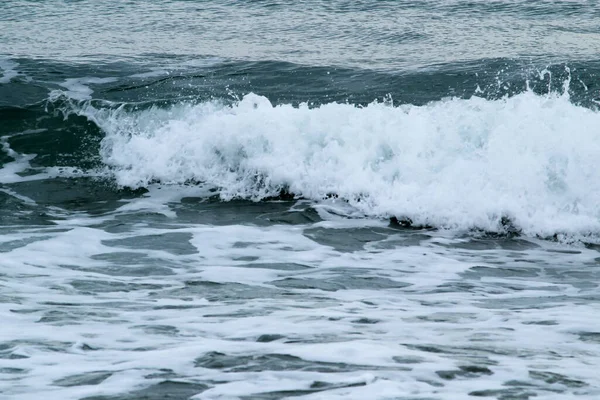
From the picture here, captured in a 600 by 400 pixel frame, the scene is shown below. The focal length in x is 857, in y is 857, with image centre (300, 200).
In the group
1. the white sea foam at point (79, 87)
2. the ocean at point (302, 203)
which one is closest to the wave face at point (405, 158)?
the ocean at point (302, 203)

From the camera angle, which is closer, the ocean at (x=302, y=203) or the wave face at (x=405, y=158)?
Answer: the ocean at (x=302, y=203)

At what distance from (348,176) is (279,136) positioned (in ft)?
3.32

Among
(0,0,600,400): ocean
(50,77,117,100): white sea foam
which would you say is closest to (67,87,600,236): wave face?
(0,0,600,400): ocean

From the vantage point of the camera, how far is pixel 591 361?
3.92 metres

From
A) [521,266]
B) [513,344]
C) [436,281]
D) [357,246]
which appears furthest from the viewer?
[357,246]

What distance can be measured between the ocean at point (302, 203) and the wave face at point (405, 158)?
24 mm

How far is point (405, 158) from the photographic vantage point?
330 inches

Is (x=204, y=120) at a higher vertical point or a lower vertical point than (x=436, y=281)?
higher

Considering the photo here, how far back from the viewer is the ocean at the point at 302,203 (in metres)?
3.88

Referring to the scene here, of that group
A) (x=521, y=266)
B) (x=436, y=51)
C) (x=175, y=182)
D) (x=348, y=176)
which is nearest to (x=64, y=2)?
(x=436, y=51)

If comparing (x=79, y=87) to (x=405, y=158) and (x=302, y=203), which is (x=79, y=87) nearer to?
(x=302, y=203)

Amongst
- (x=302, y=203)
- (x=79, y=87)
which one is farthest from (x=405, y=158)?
(x=79, y=87)

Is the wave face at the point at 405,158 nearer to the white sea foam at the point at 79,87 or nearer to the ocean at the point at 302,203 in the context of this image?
the ocean at the point at 302,203

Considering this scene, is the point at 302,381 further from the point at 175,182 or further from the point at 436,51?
the point at 436,51
